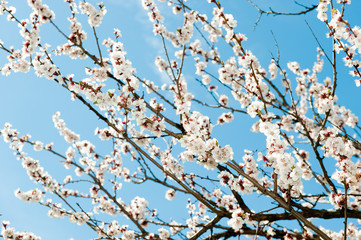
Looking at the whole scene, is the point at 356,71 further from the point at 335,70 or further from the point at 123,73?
the point at 123,73

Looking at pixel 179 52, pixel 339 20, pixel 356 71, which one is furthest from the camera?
pixel 179 52

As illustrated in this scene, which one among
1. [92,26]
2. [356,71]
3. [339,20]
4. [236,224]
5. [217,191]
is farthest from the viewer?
[217,191]

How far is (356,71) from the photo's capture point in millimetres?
3518

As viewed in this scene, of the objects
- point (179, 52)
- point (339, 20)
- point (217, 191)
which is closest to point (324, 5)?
point (339, 20)

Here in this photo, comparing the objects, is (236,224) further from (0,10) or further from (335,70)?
(0,10)

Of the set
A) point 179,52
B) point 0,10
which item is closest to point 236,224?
point 0,10

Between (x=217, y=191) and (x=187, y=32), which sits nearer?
(x=187, y=32)

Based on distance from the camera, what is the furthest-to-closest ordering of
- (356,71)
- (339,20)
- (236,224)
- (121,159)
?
(121,159), (236,224), (356,71), (339,20)

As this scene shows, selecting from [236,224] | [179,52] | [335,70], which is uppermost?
[179,52]

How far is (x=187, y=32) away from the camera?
4840 millimetres

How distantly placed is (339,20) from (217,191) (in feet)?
13.6

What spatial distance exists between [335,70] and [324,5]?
907mm

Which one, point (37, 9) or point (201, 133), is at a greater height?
point (37, 9)

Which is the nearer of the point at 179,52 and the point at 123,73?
the point at 123,73
